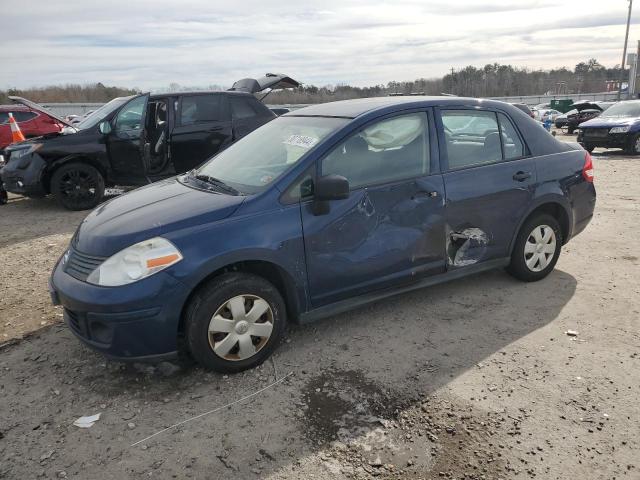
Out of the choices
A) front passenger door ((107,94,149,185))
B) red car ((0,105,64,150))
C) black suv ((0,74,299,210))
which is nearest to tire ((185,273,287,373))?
black suv ((0,74,299,210))

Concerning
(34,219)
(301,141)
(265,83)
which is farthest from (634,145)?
(34,219)

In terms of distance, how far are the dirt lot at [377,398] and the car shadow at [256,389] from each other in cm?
1

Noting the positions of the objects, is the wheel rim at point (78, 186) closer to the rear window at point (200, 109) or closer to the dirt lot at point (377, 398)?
the rear window at point (200, 109)

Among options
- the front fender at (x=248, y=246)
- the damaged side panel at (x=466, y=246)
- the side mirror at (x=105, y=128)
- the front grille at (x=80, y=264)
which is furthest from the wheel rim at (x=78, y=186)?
the damaged side panel at (x=466, y=246)

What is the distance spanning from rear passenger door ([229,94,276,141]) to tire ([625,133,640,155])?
1101 centimetres

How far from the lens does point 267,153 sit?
387 cm

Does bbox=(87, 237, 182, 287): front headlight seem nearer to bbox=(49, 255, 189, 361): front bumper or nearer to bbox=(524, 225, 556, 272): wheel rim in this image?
bbox=(49, 255, 189, 361): front bumper

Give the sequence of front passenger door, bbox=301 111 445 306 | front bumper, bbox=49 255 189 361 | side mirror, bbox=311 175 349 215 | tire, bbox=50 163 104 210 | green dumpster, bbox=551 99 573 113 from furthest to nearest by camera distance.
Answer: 1. green dumpster, bbox=551 99 573 113
2. tire, bbox=50 163 104 210
3. front passenger door, bbox=301 111 445 306
4. side mirror, bbox=311 175 349 215
5. front bumper, bbox=49 255 189 361

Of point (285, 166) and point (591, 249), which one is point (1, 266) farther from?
point (591, 249)

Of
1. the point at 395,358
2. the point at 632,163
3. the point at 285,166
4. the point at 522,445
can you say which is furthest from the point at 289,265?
the point at 632,163

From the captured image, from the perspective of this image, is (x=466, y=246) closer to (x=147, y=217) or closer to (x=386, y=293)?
(x=386, y=293)

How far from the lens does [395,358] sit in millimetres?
3430

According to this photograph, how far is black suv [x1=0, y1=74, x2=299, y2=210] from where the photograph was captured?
7785mm

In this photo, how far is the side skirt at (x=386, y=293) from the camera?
11.5 feet
